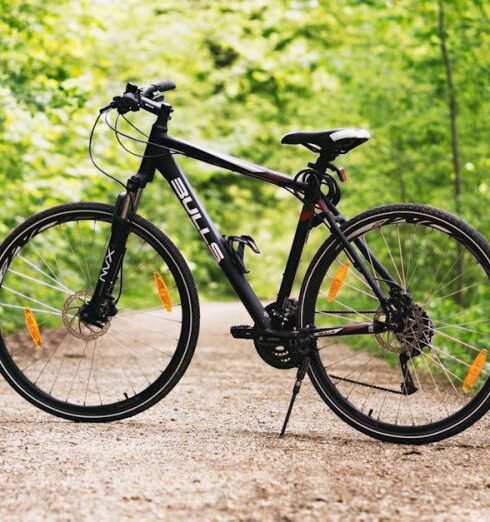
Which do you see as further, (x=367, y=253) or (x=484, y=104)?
(x=484, y=104)

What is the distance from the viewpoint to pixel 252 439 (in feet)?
11.3

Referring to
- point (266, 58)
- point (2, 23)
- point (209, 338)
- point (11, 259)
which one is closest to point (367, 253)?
point (11, 259)

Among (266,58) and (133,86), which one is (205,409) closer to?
(133,86)

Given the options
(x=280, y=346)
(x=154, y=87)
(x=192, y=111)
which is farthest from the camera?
(x=192, y=111)

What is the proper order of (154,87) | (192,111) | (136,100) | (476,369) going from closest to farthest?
(476,369) < (136,100) < (154,87) < (192,111)

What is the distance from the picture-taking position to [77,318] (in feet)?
12.5

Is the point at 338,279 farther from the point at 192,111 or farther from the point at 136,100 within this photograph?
the point at 192,111

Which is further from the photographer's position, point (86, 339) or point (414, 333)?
point (86, 339)

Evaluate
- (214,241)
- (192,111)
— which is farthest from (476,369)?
(192,111)

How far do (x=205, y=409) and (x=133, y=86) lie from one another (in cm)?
169

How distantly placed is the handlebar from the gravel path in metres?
1.45

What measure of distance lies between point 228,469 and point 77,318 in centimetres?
125

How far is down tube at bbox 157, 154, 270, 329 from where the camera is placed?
3645 mm

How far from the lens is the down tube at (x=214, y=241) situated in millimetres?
3645
